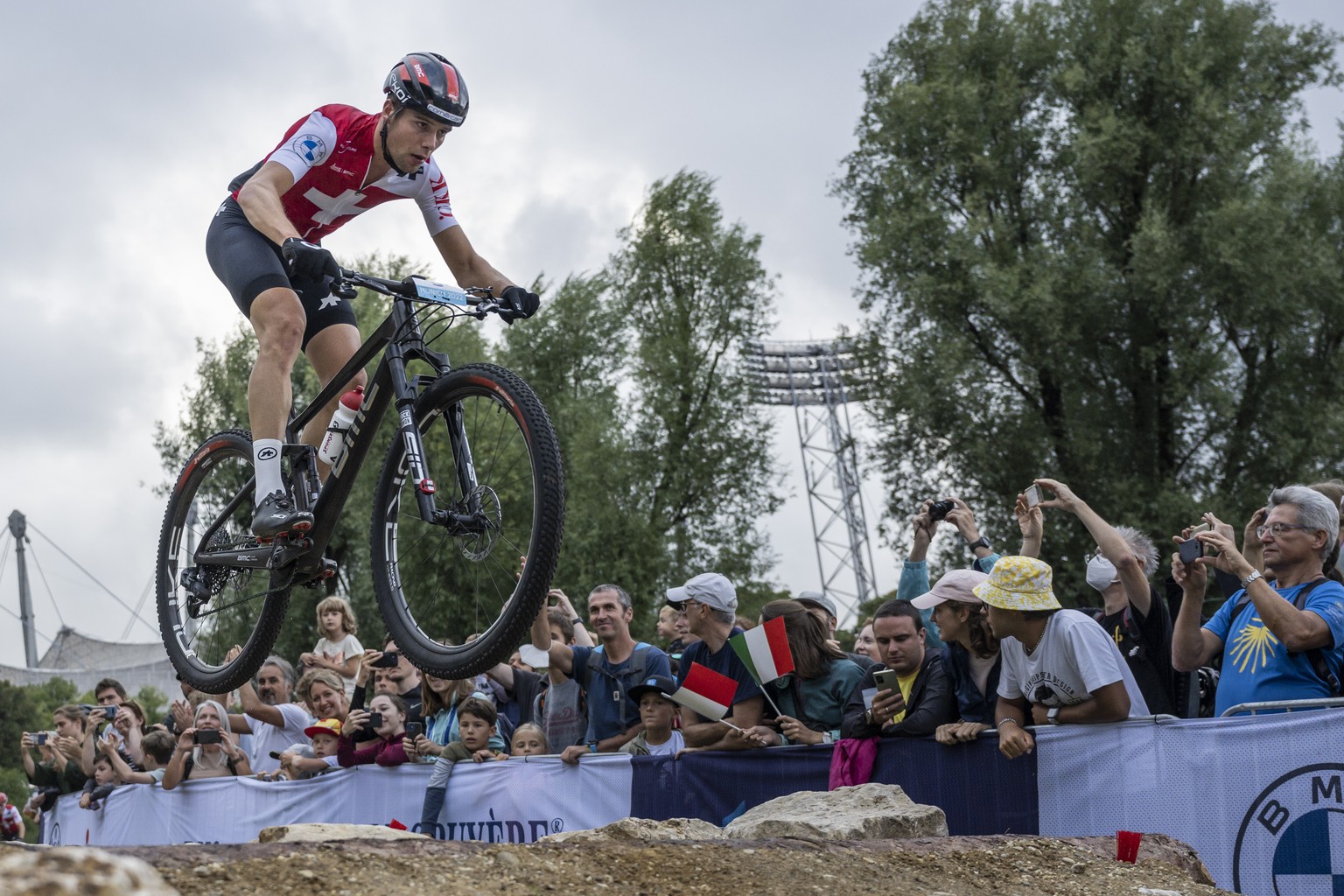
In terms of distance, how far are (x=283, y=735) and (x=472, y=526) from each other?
710cm

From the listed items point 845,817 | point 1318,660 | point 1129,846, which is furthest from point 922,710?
point 1318,660

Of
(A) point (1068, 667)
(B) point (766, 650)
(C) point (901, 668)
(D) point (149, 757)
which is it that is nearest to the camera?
(A) point (1068, 667)

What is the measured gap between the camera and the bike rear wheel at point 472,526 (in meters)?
5.02

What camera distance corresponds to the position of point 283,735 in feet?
36.9

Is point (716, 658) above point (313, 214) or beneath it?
beneath

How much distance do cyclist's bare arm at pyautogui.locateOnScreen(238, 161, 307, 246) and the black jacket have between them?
3.98 meters

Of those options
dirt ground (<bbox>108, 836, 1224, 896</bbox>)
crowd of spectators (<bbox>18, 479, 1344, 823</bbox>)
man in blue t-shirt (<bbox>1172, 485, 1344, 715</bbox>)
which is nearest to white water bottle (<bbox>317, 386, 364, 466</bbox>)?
dirt ground (<bbox>108, 836, 1224, 896</bbox>)

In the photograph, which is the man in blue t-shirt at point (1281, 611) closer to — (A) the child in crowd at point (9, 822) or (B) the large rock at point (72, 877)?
(B) the large rock at point (72, 877)

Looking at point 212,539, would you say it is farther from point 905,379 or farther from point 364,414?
point 905,379

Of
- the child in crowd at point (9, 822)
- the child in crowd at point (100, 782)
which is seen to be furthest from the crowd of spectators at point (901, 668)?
the child in crowd at point (9, 822)

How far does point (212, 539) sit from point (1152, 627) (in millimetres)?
5159

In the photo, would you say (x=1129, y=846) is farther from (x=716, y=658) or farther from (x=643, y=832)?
(x=716, y=658)

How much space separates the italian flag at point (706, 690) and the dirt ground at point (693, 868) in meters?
2.23

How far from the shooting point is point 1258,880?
19.1 feet
